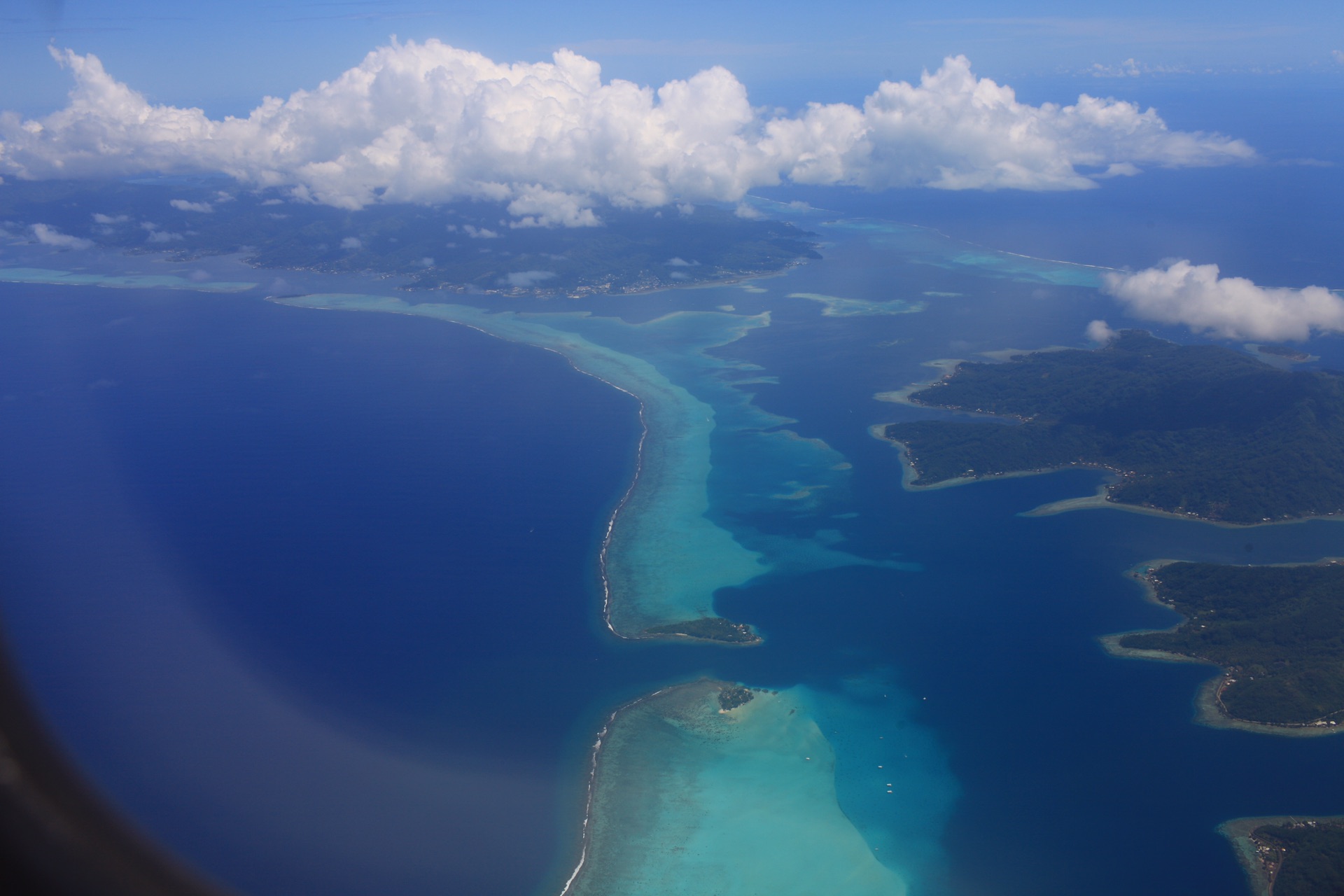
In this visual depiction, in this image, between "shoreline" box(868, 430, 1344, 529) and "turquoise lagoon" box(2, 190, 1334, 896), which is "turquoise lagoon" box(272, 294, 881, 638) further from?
"shoreline" box(868, 430, 1344, 529)

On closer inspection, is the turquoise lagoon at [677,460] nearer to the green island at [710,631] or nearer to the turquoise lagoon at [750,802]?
the green island at [710,631]

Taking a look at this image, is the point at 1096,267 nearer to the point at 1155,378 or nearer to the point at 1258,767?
the point at 1155,378

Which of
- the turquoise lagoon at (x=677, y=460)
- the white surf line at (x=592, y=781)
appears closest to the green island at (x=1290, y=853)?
the white surf line at (x=592, y=781)

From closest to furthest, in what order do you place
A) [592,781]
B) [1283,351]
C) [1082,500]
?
[592,781] < [1082,500] < [1283,351]

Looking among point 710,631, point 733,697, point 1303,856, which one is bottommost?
point 733,697

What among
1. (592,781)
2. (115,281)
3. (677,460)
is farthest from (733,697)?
(115,281)

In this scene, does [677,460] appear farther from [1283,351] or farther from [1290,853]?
[1283,351]

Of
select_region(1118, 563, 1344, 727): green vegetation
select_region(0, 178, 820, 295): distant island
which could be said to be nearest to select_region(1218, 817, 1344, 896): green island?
select_region(1118, 563, 1344, 727): green vegetation

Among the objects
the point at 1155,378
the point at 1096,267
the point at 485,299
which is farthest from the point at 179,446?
the point at 1096,267
